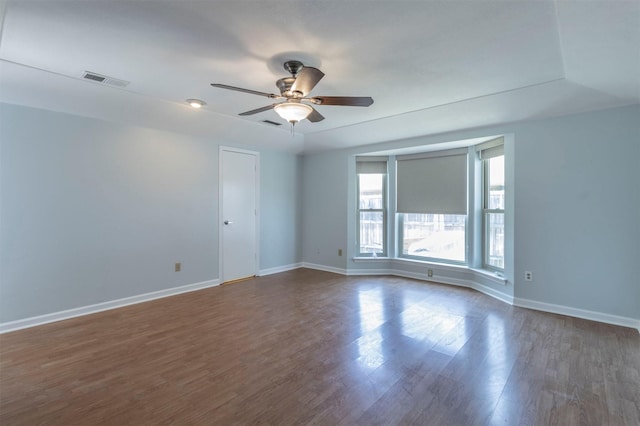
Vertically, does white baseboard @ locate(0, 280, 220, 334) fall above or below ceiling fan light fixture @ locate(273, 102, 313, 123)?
below

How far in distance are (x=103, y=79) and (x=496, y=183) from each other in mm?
4892

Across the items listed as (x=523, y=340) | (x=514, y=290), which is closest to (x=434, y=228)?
(x=514, y=290)

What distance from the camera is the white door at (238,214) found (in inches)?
189

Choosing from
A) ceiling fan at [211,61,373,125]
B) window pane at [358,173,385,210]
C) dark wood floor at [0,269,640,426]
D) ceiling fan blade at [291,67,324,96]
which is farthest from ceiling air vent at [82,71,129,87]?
window pane at [358,173,385,210]

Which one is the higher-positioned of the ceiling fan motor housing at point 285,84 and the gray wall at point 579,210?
the ceiling fan motor housing at point 285,84

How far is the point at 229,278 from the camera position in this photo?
16.0ft

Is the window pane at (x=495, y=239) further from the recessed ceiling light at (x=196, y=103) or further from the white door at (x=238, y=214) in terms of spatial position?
the recessed ceiling light at (x=196, y=103)

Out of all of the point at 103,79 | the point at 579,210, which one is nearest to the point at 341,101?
the point at 103,79

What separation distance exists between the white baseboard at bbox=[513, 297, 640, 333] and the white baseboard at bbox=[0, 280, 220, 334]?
14.2 feet

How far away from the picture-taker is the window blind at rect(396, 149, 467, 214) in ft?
15.4

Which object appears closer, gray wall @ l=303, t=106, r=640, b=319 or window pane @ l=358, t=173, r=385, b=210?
gray wall @ l=303, t=106, r=640, b=319

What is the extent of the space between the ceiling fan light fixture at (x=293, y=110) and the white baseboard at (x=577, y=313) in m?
3.47

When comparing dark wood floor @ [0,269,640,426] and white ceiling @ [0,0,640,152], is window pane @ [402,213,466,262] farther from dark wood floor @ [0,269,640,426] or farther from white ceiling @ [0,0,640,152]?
white ceiling @ [0,0,640,152]

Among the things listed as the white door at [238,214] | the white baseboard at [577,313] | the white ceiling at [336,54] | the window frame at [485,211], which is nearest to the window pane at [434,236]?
the window frame at [485,211]
